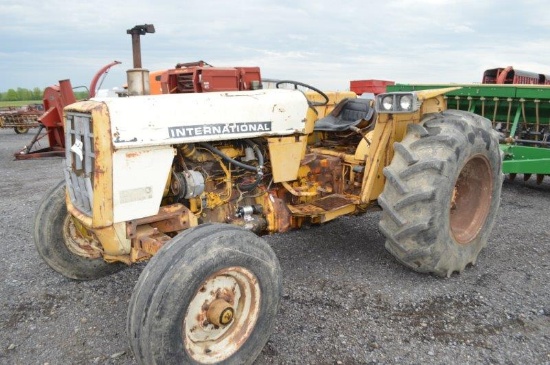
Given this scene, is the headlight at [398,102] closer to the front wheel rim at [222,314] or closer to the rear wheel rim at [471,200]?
the rear wheel rim at [471,200]

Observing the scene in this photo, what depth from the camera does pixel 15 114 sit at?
57.4 feet

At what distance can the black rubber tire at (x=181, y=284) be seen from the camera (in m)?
2.34

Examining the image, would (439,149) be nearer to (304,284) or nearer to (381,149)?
(381,149)

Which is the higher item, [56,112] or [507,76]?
[507,76]

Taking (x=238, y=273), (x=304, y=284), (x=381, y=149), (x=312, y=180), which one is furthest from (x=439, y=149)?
(x=238, y=273)

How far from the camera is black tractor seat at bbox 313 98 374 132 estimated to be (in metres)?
4.46

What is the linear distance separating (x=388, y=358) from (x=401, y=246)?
3.11ft

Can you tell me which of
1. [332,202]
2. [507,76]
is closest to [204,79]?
[332,202]

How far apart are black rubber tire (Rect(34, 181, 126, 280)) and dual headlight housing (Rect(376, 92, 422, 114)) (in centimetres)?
252

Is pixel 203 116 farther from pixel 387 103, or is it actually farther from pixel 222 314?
pixel 387 103

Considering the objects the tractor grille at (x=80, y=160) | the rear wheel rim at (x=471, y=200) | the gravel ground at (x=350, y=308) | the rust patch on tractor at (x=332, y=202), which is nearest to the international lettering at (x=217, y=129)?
the tractor grille at (x=80, y=160)

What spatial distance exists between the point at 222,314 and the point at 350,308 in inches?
47.7

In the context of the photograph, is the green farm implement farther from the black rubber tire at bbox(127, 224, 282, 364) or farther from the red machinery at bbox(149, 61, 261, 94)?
the black rubber tire at bbox(127, 224, 282, 364)

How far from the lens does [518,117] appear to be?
6.52 metres
